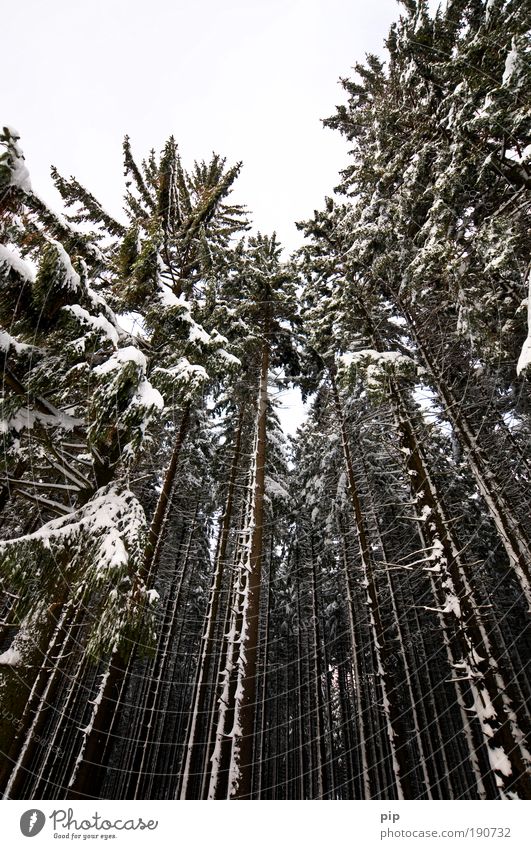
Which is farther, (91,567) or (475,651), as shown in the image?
(475,651)

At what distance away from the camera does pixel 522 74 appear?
488 cm

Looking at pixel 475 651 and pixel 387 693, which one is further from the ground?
pixel 387 693

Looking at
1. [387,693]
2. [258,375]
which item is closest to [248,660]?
[387,693]

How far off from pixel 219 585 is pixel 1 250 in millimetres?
10350
